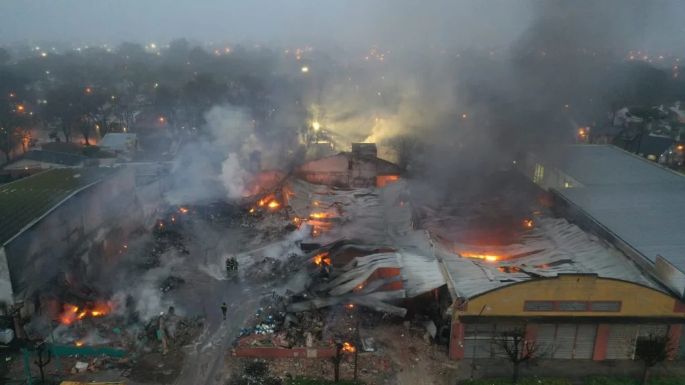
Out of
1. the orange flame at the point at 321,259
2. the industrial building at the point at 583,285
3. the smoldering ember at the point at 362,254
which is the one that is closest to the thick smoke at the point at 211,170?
the smoldering ember at the point at 362,254

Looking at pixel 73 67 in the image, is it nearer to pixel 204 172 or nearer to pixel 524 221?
pixel 204 172

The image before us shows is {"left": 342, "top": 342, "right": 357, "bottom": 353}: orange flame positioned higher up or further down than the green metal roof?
further down

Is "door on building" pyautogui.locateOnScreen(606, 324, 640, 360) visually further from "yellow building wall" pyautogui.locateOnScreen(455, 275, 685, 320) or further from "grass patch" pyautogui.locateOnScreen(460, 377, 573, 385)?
"grass patch" pyautogui.locateOnScreen(460, 377, 573, 385)

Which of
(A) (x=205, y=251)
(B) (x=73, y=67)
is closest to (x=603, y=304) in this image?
(A) (x=205, y=251)

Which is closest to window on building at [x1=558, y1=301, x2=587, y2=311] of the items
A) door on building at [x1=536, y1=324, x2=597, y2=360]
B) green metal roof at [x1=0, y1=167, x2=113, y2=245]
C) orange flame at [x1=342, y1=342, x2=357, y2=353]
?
door on building at [x1=536, y1=324, x2=597, y2=360]

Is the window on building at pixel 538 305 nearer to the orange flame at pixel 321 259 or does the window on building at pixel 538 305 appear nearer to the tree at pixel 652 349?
the tree at pixel 652 349

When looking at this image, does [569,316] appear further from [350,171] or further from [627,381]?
[350,171]

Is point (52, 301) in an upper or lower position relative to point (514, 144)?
lower
